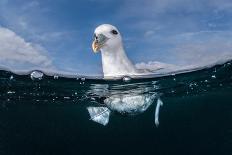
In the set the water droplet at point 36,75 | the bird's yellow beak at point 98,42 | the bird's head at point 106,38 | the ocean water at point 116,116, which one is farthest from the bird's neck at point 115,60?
the water droplet at point 36,75

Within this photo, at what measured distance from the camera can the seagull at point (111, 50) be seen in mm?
9773

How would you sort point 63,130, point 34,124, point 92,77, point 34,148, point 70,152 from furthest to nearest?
point 70,152
point 34,148
point 63,130
point 34,124
point 92,77

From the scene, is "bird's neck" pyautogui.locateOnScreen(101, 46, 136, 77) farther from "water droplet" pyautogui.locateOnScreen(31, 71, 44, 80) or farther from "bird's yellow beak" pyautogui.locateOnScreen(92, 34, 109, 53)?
"water droplet" pyautogui.locateOnScreen(31, 71, 44, 80)

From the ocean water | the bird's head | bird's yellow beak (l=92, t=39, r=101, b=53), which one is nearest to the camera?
bird's yellow beak (l=92, t=39, r=101, b=53)

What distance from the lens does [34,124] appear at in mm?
42156

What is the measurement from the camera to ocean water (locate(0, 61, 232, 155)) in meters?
15.9

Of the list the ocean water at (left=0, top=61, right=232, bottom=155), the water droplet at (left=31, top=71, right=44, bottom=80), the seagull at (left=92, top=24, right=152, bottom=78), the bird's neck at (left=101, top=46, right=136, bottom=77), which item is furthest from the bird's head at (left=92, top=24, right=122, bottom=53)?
the water droplet at (left=31, top=71, right=44, bottom=80)

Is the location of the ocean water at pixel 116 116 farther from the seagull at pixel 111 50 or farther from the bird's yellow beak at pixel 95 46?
the bird's yellow beak at pixel 95 46

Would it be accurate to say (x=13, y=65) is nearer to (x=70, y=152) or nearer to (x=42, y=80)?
(x=42, y=80)

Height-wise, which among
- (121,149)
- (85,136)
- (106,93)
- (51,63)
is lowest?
(121,149)

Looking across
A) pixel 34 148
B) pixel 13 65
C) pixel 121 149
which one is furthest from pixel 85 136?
pixel 13 65

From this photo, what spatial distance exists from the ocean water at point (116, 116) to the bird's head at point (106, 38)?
4.03 metres

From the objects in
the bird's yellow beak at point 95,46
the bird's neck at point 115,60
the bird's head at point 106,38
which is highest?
the bird's head at point 106,38

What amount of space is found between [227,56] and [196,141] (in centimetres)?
6260
